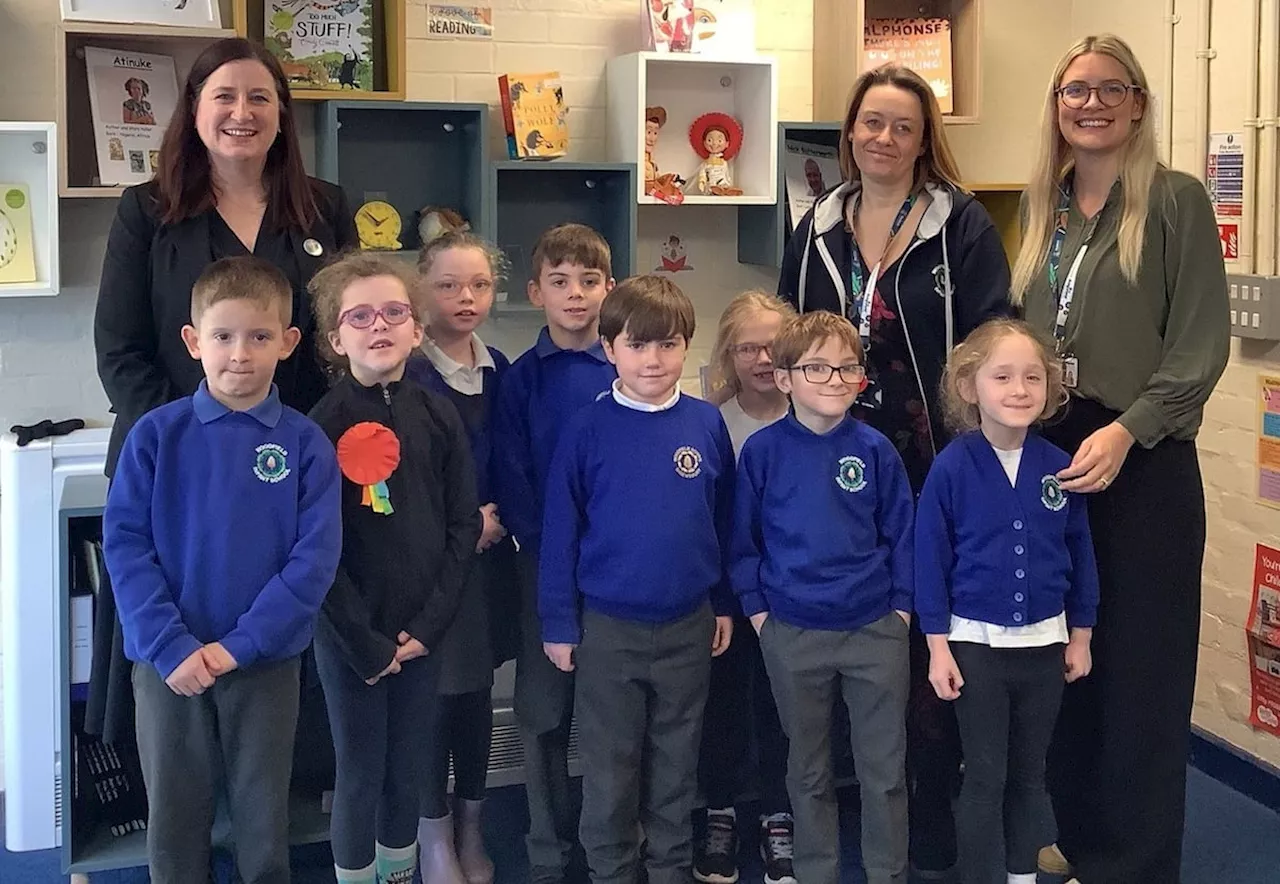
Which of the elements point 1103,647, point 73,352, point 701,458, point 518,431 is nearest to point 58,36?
point 73,352

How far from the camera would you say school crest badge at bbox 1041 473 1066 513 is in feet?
7.15

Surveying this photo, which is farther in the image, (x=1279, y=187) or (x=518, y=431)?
(x=1279, y=187)

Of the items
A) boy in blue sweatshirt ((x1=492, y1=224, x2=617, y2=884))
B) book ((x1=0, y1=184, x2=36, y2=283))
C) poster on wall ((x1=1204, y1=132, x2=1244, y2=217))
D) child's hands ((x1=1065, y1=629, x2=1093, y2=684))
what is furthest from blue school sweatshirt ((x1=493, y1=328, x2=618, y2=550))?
poster on wall ((x1=1204, y1=132, x2=1244, y2=217))

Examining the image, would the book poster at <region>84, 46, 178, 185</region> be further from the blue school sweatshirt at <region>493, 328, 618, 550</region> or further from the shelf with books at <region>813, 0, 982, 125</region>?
the shelf with books at <region>813, 0, 982, 125</region>

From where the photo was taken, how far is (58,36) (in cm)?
254

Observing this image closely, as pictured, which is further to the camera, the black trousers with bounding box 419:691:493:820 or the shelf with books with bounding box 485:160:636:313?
the shelf with books with bounding box 485:160:636:313

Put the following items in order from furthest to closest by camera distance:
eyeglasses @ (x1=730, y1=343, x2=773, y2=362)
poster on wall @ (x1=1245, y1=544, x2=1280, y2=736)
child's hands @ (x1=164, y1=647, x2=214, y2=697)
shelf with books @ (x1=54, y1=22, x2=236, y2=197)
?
1. poster on wall @ (x1=1245, y1=544, x2=1280, y2=736)
2. shelf with books @ (x1=54, y1=22, x2=236, y2=197)
3. eyeglasses @ (x1=730, y1=343, x2=773, y2=362)
4. child's hands @ (x1=164, y1=647, x2=214, y2=697)

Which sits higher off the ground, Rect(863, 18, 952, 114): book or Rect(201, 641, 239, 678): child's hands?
Rect(863, 18, 952, 114): book

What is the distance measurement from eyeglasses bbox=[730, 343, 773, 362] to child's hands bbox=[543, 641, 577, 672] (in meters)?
0.64

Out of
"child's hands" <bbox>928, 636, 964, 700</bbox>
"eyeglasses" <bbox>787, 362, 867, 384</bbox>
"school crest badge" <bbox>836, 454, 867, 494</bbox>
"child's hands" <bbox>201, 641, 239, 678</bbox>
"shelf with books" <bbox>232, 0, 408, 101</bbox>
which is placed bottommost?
"child's hands" <bbox>928, 636, 964, 700</bbox>

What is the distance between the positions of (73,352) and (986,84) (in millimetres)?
2357

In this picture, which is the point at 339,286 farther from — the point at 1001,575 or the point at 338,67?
the point at 1001,575

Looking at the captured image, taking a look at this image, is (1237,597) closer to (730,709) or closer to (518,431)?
(730,709)

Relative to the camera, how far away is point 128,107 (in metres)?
2.71
